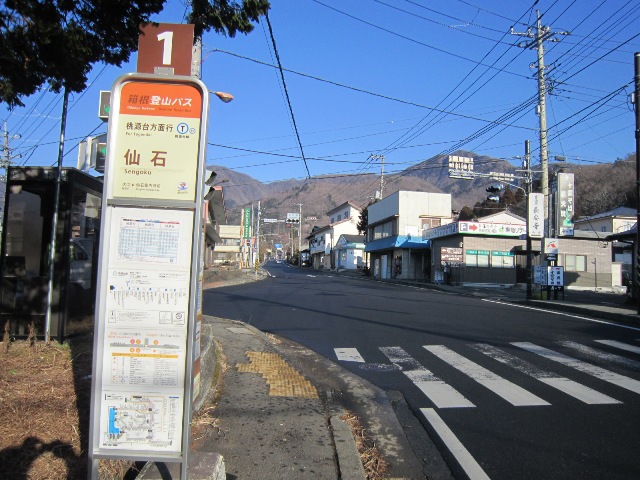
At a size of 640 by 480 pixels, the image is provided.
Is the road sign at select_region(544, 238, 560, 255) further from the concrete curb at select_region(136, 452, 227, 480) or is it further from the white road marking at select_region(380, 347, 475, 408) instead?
the concrete curb at select_region(136, 452, 227, 480)

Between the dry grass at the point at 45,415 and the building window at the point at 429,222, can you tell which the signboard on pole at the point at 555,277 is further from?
the building window at the point at 429,222

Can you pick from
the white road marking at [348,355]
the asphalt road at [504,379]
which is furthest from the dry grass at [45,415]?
the white road marking at [348,355]

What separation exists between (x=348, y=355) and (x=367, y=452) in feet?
14.5

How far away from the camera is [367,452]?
463cm

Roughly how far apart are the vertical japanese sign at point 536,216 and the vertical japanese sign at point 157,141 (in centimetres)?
2217

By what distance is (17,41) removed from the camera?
549cm

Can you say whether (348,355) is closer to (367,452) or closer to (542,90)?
(367,452)

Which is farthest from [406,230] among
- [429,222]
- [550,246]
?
[550,246]

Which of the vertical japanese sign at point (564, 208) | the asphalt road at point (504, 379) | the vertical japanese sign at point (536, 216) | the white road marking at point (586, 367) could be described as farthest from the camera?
the vertical japanese sign at point (564, 208)

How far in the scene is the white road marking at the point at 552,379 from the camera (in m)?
6.18

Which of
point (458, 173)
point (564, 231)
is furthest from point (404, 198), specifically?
point (564, 231)

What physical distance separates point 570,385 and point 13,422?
6492 mm

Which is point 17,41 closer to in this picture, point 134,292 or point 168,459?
point 134,292

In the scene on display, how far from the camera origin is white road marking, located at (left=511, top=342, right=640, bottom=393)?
22.5 ft
